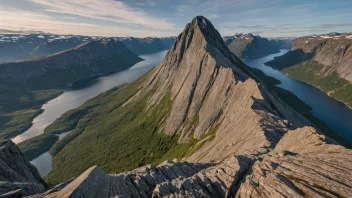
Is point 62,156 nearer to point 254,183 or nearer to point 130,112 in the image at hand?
point 130,112

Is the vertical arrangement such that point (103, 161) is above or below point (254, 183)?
below

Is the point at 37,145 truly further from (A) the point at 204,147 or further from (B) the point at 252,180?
(B) the point at 252,180

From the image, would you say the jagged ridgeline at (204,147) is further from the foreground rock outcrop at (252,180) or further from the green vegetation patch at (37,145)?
the green vegetation patch at (37,145)

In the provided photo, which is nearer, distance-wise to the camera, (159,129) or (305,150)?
(305,150)

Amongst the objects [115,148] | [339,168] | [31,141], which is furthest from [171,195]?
[31,141]

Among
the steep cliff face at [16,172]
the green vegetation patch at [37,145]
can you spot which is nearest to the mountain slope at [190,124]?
the green vegetation patch at [37,145]

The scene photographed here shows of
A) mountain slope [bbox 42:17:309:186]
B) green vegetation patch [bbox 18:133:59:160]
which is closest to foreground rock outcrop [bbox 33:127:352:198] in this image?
mountain slope [bbox 42:17:309:186]
